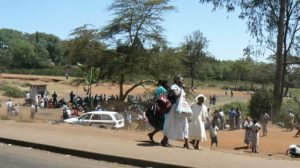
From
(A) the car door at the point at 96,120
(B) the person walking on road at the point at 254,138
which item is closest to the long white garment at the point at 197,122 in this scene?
(B) the person walking on road at the point at 254,138

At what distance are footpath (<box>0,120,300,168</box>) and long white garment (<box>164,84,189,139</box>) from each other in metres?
0.31

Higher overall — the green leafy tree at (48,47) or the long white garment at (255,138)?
the green leafy tree at (48,47)

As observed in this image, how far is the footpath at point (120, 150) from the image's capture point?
10383 millimetres

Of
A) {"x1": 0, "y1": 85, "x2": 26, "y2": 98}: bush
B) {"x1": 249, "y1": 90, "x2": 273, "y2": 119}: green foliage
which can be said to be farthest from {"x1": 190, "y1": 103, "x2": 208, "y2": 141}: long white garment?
{"x1": 0, "y1": 85, "x2": 26, "y2": 98}: bush

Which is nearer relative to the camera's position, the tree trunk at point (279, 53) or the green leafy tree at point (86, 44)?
the green leafy tree at point (86, 44)

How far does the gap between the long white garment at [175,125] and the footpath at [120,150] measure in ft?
1.03

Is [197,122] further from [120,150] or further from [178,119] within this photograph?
[120,150]

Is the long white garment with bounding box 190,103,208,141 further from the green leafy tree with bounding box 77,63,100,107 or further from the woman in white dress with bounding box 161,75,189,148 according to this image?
the green leafy tree with bounding box 77,63,100,107

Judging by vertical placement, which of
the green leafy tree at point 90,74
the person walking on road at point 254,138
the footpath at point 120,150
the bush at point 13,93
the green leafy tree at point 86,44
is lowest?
the person walking on road at point 254,138

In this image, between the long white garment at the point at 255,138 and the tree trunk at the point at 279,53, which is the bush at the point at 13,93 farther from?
the long white garment at the point at 255,138

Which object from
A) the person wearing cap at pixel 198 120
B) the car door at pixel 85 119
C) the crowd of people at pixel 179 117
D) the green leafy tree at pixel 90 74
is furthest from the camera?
the green leafy tree at pixel 90 74

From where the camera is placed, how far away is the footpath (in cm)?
1038

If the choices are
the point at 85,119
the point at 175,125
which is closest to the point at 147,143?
the point at 175,125

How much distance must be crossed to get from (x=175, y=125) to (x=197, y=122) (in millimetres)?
647
